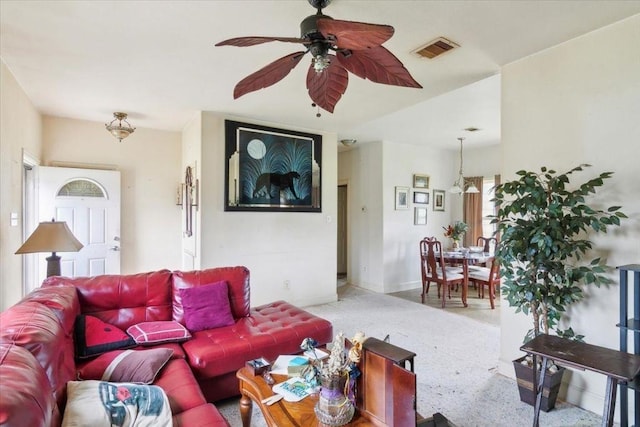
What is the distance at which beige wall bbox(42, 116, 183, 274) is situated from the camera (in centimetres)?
448

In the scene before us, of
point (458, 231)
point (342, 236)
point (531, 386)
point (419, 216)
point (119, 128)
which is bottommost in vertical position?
point (531, 386)

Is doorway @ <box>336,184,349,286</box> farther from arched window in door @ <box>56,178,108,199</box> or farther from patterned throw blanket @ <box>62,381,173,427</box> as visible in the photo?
patterned throw blanket @ <box>62,381,173,427</box>

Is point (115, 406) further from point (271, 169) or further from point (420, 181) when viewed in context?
point (420, 181)

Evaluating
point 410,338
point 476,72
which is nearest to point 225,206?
point 410,338

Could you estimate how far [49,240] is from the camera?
276cm

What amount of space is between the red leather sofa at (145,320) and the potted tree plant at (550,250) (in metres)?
1.49

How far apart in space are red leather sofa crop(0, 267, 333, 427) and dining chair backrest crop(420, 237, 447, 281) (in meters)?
2.69

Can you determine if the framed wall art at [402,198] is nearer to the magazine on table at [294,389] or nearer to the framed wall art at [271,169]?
the framed wall art at [271,169]

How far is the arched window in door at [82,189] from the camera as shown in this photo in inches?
169

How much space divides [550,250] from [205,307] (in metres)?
2.50

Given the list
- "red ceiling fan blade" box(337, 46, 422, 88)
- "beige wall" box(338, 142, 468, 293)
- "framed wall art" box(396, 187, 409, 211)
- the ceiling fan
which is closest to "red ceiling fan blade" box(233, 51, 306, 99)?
the ceiling fan

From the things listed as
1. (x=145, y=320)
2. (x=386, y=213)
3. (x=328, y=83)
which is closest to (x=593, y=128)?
(x=328, y=83)

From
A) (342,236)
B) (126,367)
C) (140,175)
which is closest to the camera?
(126,367)

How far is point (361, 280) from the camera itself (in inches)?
245
